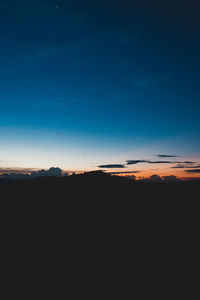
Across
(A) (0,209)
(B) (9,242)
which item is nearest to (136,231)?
(B) (9,242)

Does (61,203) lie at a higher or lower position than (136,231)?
higher

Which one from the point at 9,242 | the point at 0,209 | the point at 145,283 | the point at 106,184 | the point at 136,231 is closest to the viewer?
the point at 145,283

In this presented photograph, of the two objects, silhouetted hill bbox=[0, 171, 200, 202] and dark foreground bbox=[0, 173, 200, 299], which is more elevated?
silhouetted hill bbox=[0, 171, 200, 202]

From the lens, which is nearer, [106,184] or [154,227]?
[154,227]

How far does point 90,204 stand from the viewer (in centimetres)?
4591

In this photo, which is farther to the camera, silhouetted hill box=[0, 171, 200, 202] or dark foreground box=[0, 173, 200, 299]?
silhouetted hill box=[0, 171, 200, 202]

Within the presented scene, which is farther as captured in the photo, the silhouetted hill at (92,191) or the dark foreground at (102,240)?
the silhouetted hill at (92,191)

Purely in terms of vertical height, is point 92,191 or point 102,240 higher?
point 92,191

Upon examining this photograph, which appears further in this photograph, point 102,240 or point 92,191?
point 92,191

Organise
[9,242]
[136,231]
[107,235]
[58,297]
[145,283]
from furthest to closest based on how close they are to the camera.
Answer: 1. [136,231]
2. [107,235]
3. [9,242]
4. [145,283]
5. [58,297]

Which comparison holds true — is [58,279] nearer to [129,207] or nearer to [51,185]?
[129,207]

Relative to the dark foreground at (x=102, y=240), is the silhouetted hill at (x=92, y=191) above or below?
above

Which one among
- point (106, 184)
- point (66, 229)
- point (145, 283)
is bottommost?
point (145, 283)

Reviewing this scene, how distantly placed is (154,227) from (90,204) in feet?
54.7
